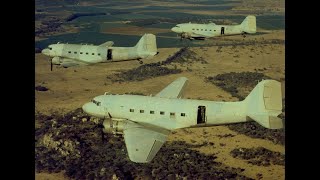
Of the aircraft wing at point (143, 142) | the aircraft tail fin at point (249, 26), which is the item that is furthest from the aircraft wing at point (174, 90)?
the aircraft tail fin at point (249, 26)

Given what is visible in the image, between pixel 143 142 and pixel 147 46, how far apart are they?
18.3m

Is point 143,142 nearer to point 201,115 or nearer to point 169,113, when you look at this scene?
point 169,113

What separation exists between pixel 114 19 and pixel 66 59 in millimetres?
87832

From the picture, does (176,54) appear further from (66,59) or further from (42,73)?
(66,59)

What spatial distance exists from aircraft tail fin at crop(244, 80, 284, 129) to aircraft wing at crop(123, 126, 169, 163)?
31.2ft

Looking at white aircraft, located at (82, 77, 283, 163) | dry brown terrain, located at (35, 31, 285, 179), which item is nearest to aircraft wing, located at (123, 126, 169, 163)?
white aircraft, located at (82, 77, 283, 163)

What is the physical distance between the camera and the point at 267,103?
1480 inches

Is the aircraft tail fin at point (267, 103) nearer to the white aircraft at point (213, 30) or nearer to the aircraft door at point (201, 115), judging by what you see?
the aircraft door at point (201, 115)

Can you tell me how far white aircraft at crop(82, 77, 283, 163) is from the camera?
122ft

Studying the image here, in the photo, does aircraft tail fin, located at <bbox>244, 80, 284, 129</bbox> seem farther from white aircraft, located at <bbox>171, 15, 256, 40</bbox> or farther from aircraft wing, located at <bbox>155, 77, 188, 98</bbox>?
white aircraft, located at <bbox>171, 15, 256, 40</bbox>

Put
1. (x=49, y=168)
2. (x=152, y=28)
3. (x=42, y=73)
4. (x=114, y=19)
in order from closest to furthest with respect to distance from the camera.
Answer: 1. (x=49, y=168)
2. (x=42, y=73)
3. (x=152, y=28)
4. (x=114, y=19)

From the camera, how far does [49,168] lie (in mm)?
44656
